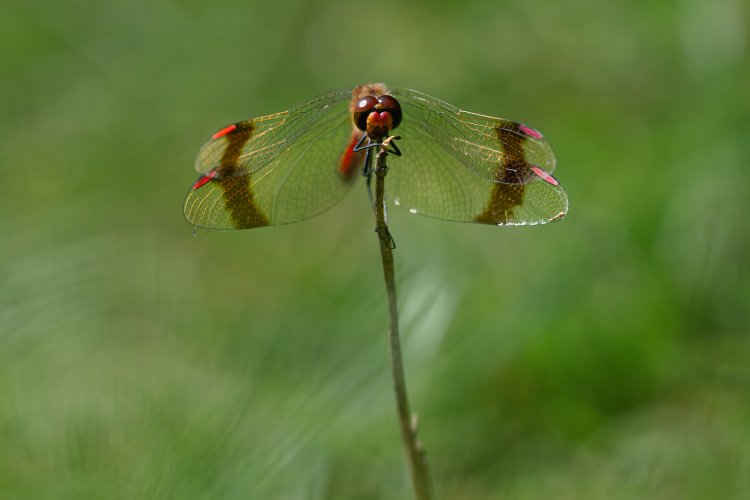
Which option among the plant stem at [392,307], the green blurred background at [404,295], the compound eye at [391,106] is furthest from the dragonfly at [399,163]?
the green blurred background at [404,295]

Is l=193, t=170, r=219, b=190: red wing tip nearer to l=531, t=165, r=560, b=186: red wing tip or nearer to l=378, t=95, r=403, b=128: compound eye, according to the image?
l=378, t=95, r=403, b=128: compound eye

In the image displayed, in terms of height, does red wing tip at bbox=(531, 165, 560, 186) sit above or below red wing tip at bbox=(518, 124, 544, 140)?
below

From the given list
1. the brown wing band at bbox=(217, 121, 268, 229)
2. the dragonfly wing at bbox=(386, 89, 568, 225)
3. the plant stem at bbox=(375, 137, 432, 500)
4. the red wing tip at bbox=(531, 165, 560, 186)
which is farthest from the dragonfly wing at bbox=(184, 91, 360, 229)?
the red wing tip at bbox=(531, 165, 560, 186)

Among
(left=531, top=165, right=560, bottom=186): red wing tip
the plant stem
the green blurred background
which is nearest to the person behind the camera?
the plant stem

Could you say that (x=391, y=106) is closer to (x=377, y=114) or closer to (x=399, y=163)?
(x=377, y=114)

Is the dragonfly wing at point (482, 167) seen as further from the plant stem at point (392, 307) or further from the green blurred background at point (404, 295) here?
the green blurred background at point (404, 295)

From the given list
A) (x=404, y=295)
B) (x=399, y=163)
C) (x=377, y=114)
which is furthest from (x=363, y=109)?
(x=404, y=295)
